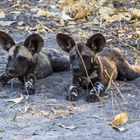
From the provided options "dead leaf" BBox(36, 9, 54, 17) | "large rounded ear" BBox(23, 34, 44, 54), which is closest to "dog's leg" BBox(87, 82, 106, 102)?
"large rounded ear" BBox(23, 34, 44, 54)

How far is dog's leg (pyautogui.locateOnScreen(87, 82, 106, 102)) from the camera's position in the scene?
19.1 ft

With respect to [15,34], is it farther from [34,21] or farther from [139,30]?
[139,30]

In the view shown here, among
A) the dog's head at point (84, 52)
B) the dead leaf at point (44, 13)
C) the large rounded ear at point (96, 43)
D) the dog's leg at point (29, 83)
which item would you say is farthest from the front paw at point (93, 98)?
the dead leaf at point (44, 13)

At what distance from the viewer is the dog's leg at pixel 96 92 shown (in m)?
5.83

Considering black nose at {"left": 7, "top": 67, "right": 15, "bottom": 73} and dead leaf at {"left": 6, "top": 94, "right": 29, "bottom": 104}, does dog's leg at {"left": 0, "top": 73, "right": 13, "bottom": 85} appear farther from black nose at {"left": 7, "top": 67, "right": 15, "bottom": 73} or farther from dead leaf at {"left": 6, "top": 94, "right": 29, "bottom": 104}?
dead leaf at {"left": 6, "top": 94, "right": 29, "bottom": 104}

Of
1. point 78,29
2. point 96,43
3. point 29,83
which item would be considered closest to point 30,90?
point 29,83

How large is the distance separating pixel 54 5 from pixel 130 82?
3932 millimetres

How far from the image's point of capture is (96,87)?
604 cm

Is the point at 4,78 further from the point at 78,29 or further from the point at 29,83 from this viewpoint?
the point at 78,29

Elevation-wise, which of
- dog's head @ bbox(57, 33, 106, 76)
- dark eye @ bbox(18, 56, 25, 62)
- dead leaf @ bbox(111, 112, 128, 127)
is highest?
dog's head @ bbox(57, 33, 106, 76)

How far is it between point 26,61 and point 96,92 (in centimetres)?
83

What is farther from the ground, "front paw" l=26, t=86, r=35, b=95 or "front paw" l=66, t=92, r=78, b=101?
"front paw" l=66, t=92, r=78, b=101

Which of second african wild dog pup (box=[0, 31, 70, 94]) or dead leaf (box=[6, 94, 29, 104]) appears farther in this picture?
second african wild dog pup (box=[0, 31, 70, 94])

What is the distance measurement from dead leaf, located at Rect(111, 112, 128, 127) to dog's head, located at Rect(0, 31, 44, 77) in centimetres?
138
